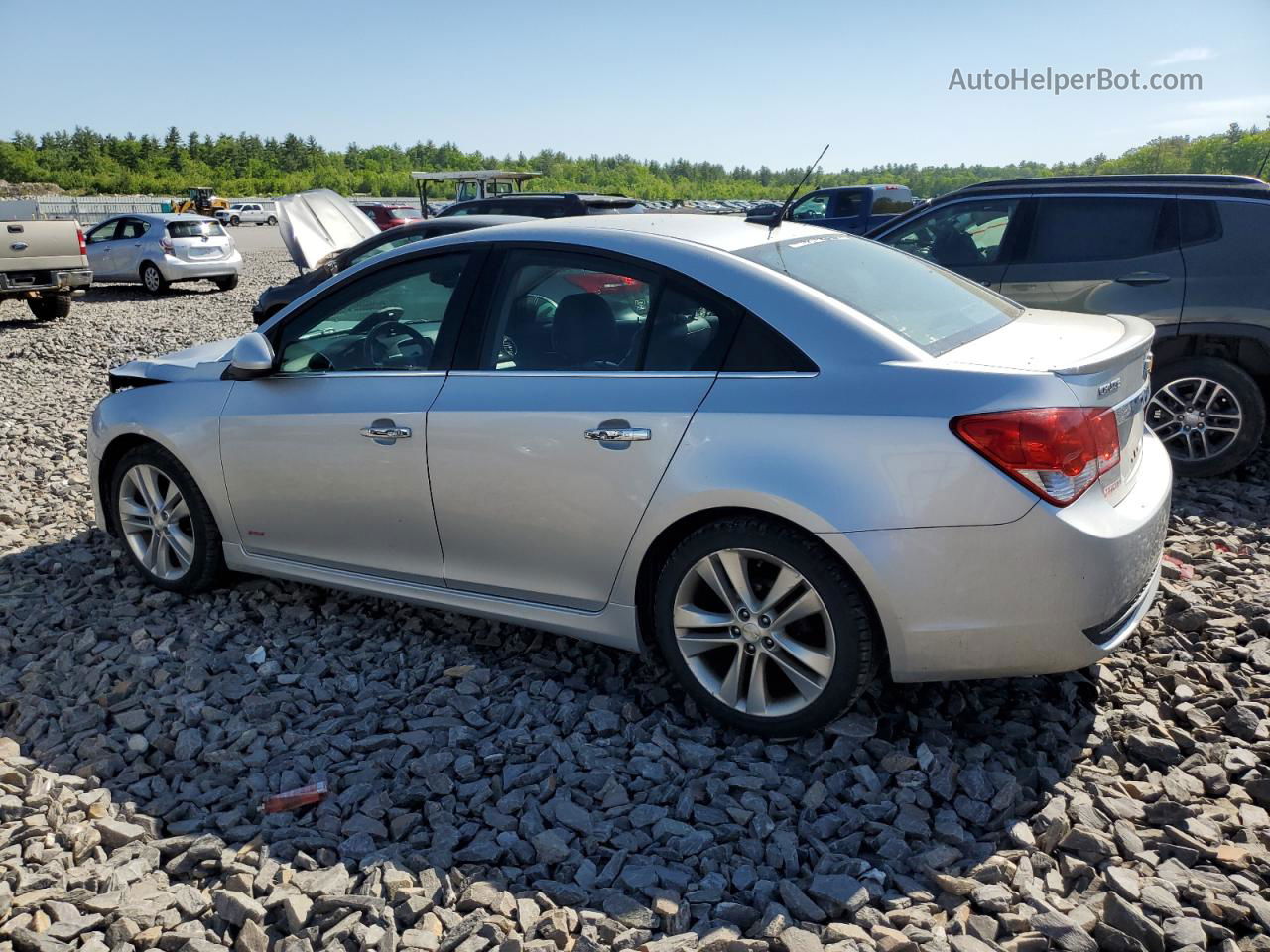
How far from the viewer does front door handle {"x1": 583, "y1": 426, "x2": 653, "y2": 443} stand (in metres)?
3.28

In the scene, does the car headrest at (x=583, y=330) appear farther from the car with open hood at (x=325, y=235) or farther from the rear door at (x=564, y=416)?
the car with open hood at (x=325, y=235)

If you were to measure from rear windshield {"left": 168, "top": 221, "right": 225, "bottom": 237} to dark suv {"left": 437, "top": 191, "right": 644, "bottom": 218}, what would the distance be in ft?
24.2

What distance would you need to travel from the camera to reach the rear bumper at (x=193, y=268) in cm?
1897

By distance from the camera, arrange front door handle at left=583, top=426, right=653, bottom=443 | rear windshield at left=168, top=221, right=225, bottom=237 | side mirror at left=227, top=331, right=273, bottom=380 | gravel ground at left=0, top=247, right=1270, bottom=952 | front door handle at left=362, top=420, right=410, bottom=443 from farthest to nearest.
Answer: rear windshield at left=168, top=221, right=225, bottom=237 < side mirror at left=227, top=331, right=273, bottom=380 < front door handle at left=362, top=420, right=410, bottom=443 < front door handle at left=583, top=426, right=653, bottom=443 < gravel ground at left=0, top=247, right=1270, bottom=952

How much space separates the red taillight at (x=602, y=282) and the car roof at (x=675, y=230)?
138mm

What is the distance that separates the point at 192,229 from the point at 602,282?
18232 mm

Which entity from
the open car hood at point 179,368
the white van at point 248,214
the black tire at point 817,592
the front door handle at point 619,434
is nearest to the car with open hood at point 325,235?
the open car hood at point 179,368

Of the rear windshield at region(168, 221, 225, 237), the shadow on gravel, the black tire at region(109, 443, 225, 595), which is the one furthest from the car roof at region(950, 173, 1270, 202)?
the rear windshield at region(168, 221, 225, 237)

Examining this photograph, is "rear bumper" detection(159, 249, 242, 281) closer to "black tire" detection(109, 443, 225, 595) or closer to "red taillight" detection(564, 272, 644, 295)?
"black tire" detection(109, 443, 225, 595)

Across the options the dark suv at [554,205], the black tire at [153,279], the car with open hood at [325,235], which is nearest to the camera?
the car with open hood at [325,235]

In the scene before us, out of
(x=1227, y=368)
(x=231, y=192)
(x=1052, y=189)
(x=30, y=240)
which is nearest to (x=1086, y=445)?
(x=1227, y=368)

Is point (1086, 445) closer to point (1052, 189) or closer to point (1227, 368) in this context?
point (1227, 368)

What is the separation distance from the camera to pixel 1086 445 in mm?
2885

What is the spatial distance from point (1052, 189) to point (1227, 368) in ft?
5.47
